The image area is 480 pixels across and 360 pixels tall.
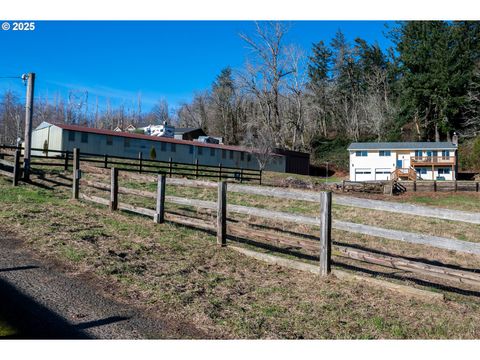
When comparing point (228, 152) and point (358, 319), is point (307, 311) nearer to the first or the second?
point (358, 319)

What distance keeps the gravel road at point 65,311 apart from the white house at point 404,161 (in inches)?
1758

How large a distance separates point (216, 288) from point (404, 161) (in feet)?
154

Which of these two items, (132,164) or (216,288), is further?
(132,164)

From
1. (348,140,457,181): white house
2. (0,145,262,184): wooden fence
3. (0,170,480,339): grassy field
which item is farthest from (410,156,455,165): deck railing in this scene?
(0,170,480,339): grassy field

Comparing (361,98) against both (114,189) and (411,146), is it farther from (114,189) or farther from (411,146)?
(114,189)

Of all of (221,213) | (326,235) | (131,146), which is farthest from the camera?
(131,146)

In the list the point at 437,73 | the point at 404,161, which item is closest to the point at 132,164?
the point at 404,161

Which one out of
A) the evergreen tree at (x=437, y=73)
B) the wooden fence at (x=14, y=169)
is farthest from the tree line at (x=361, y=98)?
the wooden fence at (x=14, y=169)

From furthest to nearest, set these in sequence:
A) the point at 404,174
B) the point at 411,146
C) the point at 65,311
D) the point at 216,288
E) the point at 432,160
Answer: the point at 411,146, the point at 432,160, the point at 404,174, the point at 216,288, the point at 65,311

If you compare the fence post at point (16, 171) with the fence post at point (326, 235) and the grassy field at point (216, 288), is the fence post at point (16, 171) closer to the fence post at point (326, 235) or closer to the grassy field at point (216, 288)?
the grassy field at point (216, 288)

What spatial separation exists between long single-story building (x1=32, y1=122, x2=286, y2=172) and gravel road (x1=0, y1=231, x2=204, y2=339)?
104 feet

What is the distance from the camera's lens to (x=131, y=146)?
131 feet

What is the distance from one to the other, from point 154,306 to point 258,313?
1.21 meters

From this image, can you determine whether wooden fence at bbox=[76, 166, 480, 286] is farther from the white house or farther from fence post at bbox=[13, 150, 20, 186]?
the white house
